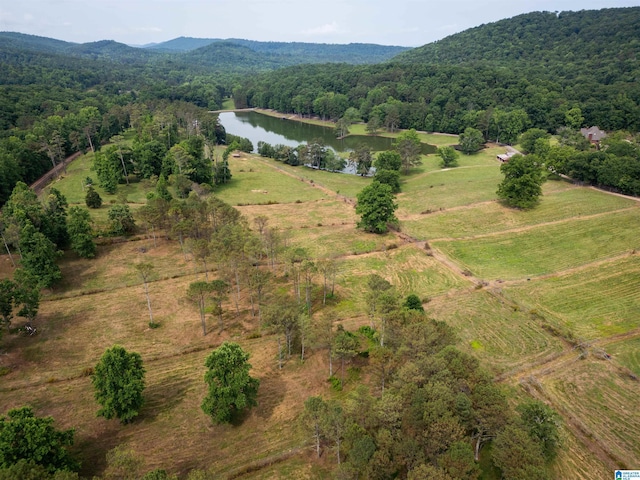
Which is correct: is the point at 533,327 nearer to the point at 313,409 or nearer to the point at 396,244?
the point at 396,244

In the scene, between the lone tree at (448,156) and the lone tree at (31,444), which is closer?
the lone tree at (31,444)

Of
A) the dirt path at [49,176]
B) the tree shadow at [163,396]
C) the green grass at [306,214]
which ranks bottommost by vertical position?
the tree shadow at [163,396]

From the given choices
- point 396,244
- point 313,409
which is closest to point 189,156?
point 396,244

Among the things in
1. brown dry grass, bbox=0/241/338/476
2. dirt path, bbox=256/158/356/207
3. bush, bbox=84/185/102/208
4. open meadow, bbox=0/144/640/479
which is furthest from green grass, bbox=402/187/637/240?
bush, bbox=84/185/102/208

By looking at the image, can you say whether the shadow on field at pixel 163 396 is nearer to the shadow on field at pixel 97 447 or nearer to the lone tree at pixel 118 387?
the lone tree at pixel 118 387

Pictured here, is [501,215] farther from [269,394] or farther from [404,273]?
[269,394]

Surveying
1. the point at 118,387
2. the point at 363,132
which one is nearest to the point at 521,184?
the point at 118,387

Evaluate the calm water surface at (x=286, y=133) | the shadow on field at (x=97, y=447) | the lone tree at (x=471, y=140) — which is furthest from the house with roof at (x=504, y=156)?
the shadow on field at (x=97, y=447)
